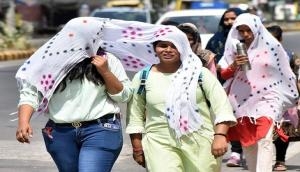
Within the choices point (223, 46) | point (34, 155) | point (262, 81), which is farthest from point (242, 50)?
point (34, 155)

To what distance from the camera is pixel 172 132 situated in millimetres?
5945

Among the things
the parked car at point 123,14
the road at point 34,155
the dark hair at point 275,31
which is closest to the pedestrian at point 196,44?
the dark hair at point 275,31

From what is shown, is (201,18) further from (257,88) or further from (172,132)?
(172,132)

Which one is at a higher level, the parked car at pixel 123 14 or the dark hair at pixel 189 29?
the dark hair at pixel 189 29

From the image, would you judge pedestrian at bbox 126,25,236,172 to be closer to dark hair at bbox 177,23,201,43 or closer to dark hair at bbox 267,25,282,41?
dark hair at bbox 177,23,201,43

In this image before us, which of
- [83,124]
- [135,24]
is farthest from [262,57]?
[83,124]

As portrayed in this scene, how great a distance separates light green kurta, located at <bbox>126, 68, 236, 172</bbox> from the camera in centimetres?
592

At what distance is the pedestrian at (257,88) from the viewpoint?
775cm

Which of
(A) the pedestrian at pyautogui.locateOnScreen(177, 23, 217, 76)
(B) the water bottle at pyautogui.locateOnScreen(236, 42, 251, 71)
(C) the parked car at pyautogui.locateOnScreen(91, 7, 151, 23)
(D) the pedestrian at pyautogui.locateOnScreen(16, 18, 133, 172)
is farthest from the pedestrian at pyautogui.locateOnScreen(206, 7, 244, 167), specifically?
(C) the parked car at pyautogui.locateOnScreen(91, 7, 151, 23)

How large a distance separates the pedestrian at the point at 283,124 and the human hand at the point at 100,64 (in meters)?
3.05

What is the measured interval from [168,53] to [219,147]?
604 mm

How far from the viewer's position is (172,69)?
6004mm

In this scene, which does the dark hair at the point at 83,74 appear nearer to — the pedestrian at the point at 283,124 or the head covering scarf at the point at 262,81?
the head covering scarf at the point at 262,81

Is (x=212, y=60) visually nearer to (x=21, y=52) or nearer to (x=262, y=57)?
(x=262, y=57)
